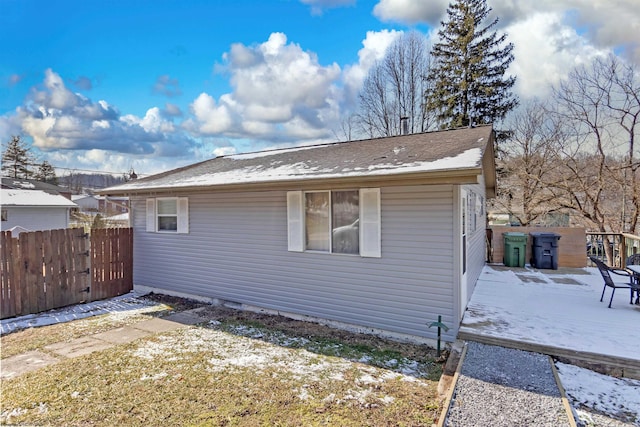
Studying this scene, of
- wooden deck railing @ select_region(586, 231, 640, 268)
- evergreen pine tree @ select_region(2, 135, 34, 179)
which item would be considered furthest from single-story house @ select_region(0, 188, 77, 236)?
wooden deck railing @ select_region(586, 231, 640, 268)

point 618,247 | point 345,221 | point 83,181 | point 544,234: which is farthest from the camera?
point 83,181

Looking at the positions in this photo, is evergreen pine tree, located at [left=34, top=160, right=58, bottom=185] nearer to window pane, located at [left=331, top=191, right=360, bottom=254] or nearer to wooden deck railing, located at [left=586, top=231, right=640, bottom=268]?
window pane, located at [left=331, top=191, right=360, bottom=254]

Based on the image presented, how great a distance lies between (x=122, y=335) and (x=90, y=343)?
413 millimetres

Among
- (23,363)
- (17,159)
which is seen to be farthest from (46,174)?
(23,363)

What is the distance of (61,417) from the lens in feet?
9.82

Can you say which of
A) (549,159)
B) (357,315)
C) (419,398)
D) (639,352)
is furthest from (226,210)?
(549,159)

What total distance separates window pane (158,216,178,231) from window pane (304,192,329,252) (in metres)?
3.40

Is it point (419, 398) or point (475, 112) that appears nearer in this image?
point (419, 398)

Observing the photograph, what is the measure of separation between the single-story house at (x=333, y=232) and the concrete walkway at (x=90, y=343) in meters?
1.16

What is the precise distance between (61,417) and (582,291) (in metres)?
8.10

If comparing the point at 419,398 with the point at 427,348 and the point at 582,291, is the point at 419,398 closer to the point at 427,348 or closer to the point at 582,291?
the point at 427,348

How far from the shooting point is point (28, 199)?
18656 mm

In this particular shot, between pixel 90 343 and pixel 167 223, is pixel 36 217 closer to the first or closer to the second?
pixel 167 223

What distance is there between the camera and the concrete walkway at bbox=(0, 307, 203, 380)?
409 centimetres
